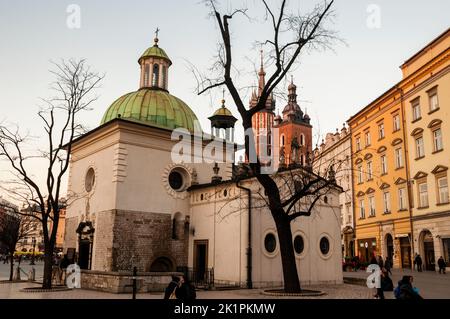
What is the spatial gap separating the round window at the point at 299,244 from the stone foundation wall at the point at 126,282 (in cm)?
733

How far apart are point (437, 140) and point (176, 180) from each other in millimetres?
18887

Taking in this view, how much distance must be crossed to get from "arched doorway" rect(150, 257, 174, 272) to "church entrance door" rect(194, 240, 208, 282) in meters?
1.35

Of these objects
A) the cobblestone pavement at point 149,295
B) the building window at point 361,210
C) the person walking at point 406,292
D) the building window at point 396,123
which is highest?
the building window at point 396,123

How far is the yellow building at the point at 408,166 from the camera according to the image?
30594 millimetres

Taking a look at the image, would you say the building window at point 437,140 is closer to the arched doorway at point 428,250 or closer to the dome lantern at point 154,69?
the arched doorway at point 428,250

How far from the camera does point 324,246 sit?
23766mm

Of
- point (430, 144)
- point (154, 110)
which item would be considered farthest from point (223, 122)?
point (430, 144)

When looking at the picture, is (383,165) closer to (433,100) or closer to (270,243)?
(433,100)

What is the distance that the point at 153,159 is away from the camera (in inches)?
939

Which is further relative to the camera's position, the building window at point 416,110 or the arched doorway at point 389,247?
the arched doorway at point 389,247

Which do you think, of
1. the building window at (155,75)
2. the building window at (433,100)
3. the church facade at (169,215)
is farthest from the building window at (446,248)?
the building window at (155,75)
